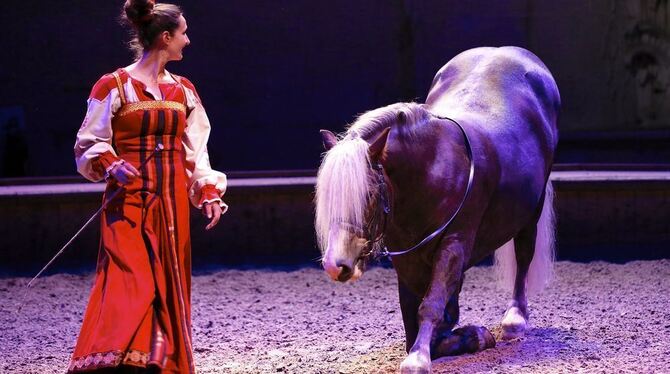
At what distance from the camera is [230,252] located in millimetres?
6848

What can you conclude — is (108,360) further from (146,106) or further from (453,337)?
(453,337)

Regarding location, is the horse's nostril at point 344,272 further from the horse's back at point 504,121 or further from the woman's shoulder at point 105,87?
the woman's shoulder at point 105,87

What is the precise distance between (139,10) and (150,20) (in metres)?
0.06

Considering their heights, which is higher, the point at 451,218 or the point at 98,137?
the point at 98,137

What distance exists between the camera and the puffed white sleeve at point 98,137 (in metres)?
3.25

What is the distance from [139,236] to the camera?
3318 millimetres

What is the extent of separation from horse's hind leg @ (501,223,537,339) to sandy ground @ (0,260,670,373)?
73mm

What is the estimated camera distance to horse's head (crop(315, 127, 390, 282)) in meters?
3.24

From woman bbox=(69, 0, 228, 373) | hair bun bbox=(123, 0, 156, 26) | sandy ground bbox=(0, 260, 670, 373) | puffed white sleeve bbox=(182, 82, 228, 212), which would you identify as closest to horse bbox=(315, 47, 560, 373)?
sandy ground bbox=(0, 260, 670, 373)

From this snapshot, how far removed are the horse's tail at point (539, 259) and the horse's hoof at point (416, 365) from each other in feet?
5.10

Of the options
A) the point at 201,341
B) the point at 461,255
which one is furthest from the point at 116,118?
the point at 201,341

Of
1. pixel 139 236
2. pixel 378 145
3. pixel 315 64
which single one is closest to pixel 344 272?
pixel 378 145

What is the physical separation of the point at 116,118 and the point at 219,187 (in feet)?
1.52

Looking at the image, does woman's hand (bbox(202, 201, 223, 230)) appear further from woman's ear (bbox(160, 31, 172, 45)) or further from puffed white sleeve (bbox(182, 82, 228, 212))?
woman's ear (bbox(160, 31, 172, 45))
